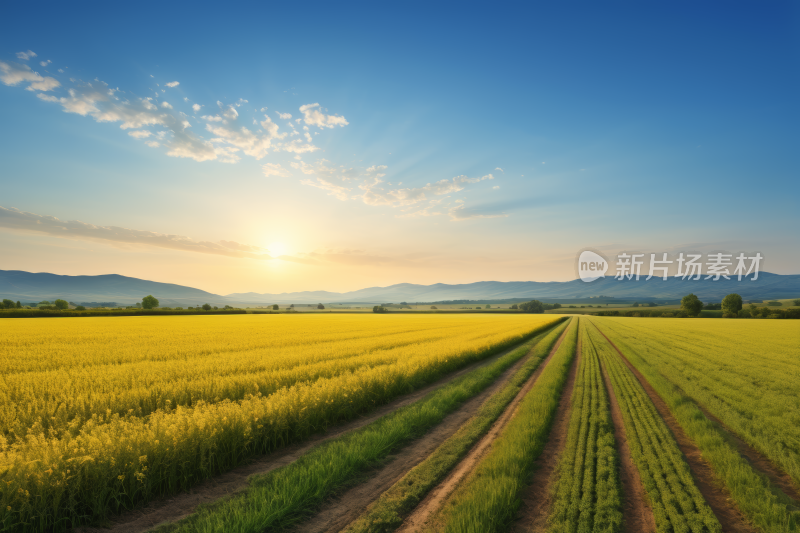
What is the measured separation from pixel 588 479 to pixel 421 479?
2.96 m

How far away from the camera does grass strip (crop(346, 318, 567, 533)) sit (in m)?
4.64

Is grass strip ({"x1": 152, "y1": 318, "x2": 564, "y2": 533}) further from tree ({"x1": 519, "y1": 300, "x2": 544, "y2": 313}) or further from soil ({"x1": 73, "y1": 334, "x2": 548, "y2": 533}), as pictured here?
tree ({"x1": 519, "y1": 300, "x2": 544, "y2": 313})

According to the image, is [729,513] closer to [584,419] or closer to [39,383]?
[584,419]

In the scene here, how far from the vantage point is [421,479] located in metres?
5.81

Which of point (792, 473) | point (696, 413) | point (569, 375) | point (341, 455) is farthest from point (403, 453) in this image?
point (569, 375)

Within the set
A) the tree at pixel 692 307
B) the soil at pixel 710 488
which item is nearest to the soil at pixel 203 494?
the soil at pixel 710 488

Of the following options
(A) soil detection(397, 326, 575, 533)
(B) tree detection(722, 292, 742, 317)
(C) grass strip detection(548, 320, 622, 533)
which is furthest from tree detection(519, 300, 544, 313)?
(A) soil detection(397, 326, 575, 533)

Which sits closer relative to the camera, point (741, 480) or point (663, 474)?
point (741, 480)

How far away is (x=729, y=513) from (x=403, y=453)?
5437mm

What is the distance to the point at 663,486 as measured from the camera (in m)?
5.51

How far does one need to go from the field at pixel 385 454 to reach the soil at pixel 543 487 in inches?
1.2

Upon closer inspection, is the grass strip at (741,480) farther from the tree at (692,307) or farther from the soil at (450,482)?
the tree at (692,307)

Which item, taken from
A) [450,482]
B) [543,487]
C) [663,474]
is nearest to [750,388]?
[663,474]

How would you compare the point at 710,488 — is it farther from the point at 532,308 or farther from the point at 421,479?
the point at 532,308
